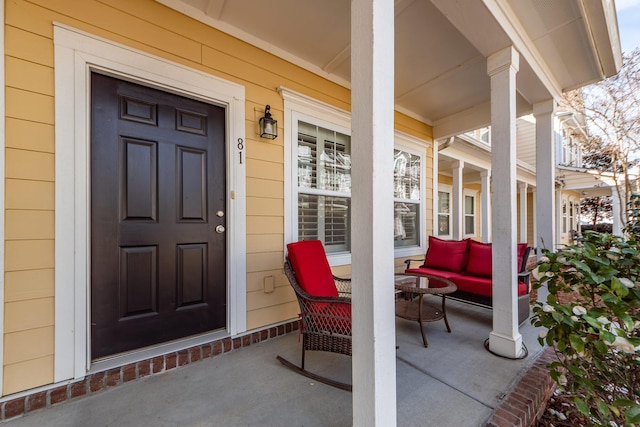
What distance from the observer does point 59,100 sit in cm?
163

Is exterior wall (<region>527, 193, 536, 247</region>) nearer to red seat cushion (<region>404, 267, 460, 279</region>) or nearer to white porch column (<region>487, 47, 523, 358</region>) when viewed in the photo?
red seat cushion (<region>404, 267, 460, 279</region>)

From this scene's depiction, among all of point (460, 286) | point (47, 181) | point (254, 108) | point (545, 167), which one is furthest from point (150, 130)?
point (545, 167)

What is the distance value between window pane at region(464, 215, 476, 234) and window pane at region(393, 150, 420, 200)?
515 centimetres

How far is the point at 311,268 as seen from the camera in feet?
7.54

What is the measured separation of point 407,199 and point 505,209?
6.66 ft

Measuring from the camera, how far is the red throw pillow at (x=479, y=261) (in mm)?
3254

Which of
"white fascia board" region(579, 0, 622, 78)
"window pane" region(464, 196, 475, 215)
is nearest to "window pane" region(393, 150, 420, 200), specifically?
"white fascia board" region(579, 0, 622, 78)

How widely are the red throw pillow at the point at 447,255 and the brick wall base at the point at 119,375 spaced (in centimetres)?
269

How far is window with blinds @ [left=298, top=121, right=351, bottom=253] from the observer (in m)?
2.88

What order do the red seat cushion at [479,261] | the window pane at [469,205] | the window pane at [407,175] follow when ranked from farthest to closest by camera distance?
the window pane at [469,205]
the window pane at [407,175]
the red seat cushion at [479,261]

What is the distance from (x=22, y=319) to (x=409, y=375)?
2548 millimetres

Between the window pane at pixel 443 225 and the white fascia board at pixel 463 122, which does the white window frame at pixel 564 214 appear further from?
the white fascia board at pixel 463 122

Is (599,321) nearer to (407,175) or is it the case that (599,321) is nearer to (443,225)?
(407,175)

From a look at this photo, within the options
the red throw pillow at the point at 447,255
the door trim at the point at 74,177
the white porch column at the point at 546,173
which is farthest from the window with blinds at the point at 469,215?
the door trim at the point at 74,177
